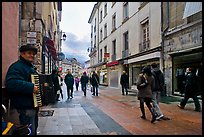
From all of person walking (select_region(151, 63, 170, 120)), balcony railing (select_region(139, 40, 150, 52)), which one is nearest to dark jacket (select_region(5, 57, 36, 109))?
person walking (select_region(151, 63, 170, 120))

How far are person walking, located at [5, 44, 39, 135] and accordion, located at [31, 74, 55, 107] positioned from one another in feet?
0.21

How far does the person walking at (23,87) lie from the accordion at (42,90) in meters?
0.06

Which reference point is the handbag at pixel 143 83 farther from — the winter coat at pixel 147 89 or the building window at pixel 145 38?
the building window at pixel 145 38

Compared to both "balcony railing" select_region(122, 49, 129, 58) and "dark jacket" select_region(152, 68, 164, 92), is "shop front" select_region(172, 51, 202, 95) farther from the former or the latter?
"balcony railing" select_region(122, 49, 129, 58)

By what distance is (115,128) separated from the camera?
625 cm

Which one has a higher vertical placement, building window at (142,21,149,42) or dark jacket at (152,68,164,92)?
building window at (142,21,149,42)

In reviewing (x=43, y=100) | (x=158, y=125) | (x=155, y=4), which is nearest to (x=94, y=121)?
(x=158, y=125)

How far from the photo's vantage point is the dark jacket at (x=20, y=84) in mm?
3398

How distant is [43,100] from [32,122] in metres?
0.37

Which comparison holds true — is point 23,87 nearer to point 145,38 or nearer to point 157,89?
point 157,89

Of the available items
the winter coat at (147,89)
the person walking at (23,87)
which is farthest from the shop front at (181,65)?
the person walking at (23,87)

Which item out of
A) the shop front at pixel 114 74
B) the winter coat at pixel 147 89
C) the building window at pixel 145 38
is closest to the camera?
the winter coat at pixel 147 89

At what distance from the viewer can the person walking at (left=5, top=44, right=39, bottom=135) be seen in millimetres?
3410

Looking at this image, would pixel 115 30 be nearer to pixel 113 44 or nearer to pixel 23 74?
pixel 113 44
